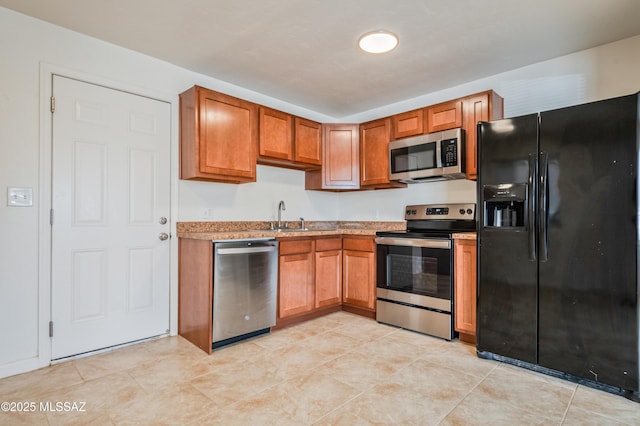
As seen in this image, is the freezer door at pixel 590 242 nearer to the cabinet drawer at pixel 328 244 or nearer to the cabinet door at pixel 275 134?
the cabinet drawer at pixel 328 244

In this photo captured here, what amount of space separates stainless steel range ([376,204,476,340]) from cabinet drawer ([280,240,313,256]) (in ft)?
2.28

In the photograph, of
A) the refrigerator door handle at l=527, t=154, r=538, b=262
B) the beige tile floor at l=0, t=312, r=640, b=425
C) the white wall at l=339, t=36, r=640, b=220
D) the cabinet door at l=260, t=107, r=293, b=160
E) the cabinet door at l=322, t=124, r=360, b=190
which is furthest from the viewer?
the cabinet door at l=322, t=124, r=360, b=190

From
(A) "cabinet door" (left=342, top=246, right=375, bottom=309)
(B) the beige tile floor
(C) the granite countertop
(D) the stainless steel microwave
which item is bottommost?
(B) the beige tile floor

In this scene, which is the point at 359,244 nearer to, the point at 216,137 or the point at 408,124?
the point at 408,124

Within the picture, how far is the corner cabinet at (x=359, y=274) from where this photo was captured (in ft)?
11.5

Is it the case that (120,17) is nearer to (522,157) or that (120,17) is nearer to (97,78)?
(97,78)

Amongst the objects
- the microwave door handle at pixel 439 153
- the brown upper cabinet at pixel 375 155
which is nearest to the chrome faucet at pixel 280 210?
the brown upper cabinet at pixel 375 155

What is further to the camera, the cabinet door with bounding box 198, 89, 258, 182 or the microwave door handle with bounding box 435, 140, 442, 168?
the microwave door handle with bounding box 435, 140, 442, 168

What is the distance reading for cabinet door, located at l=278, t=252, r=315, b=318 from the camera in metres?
3.15

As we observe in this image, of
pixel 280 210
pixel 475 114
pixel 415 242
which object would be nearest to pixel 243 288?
pixel 280 210

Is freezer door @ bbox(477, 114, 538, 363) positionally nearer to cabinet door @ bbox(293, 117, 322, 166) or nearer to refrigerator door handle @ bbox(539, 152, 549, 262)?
refrigerator door handle @ bbox(539, 152, 549, 262)

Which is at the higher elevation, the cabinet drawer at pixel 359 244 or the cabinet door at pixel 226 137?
the cabinet door at pixel 226 137

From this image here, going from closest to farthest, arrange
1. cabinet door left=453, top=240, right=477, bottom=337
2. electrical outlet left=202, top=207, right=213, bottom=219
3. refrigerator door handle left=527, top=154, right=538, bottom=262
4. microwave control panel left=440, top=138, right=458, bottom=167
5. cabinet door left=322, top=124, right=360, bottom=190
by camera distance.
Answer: refrigerator door handle left=527, top=154, right=538, bottom=262 < cabinet door left=453, top=240, right=477, bottom=337 < microwave control panel left=440, top=138, right=458, bottom=167 < electrical outlet left=202, top=207, right=213, bottom=219 < cabinet door left=322, top=124, right=360, bottom=190

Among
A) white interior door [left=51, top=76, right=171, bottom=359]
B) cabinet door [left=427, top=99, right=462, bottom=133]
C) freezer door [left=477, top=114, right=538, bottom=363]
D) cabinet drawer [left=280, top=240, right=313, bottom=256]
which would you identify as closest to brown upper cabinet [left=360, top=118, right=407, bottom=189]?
cabinet door [left=427, top=99, right=462, bottom=133]
